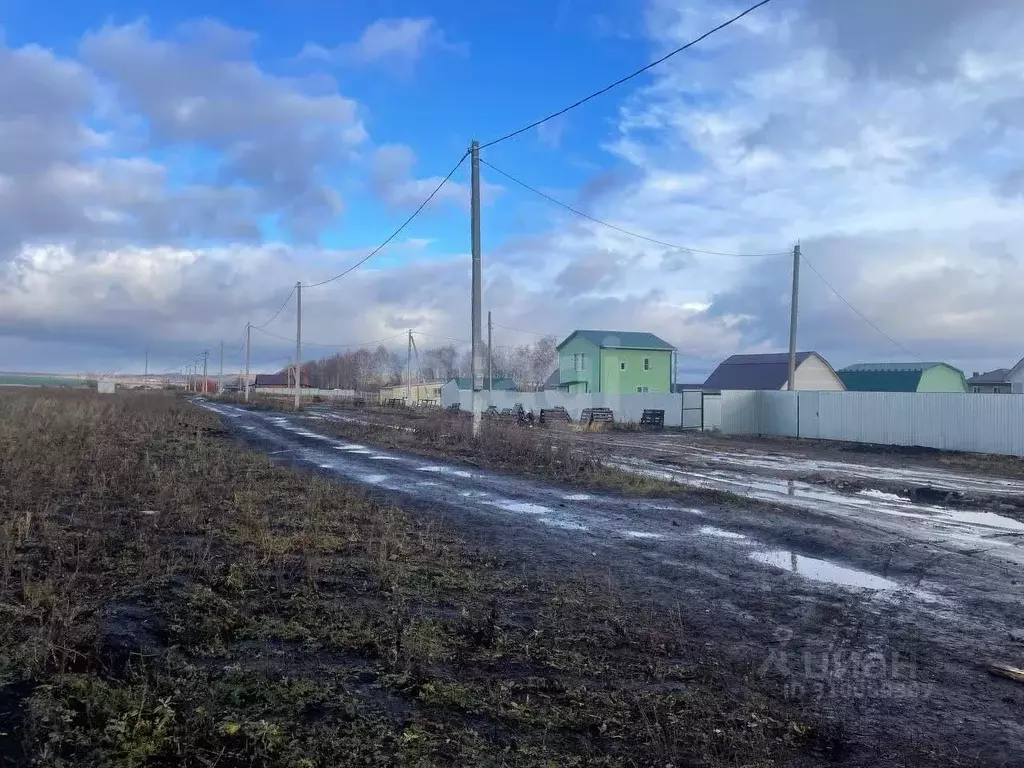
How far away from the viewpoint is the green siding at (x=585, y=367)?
208 feet

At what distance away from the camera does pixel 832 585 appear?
7297 mm

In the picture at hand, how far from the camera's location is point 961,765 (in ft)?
12.1

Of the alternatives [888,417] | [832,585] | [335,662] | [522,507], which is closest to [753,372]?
[888,417]

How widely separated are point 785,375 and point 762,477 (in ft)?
145

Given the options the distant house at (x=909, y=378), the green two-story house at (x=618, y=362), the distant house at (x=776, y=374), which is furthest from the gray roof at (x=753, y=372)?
the distant house at (x=909, y=378)

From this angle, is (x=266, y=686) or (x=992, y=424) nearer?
(x=266, y=686)

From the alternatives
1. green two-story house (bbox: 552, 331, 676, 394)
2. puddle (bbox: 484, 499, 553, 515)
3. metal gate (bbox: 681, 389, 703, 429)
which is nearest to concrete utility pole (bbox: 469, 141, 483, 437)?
puddle (bbox: 484, 499, 553, 515)

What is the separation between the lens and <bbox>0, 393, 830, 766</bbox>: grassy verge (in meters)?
3.49

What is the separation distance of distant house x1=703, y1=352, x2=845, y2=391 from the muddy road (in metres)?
47.5

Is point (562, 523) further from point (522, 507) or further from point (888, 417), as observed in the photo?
point (888, 417)

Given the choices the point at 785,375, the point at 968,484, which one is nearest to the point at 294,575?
the point at 968,484

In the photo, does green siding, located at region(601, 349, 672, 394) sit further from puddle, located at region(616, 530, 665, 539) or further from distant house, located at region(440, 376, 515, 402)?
puddle, located at region(616, 530, 665, 539)

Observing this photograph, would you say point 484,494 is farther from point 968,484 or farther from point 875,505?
point 968,484

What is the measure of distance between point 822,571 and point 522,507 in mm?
5065
